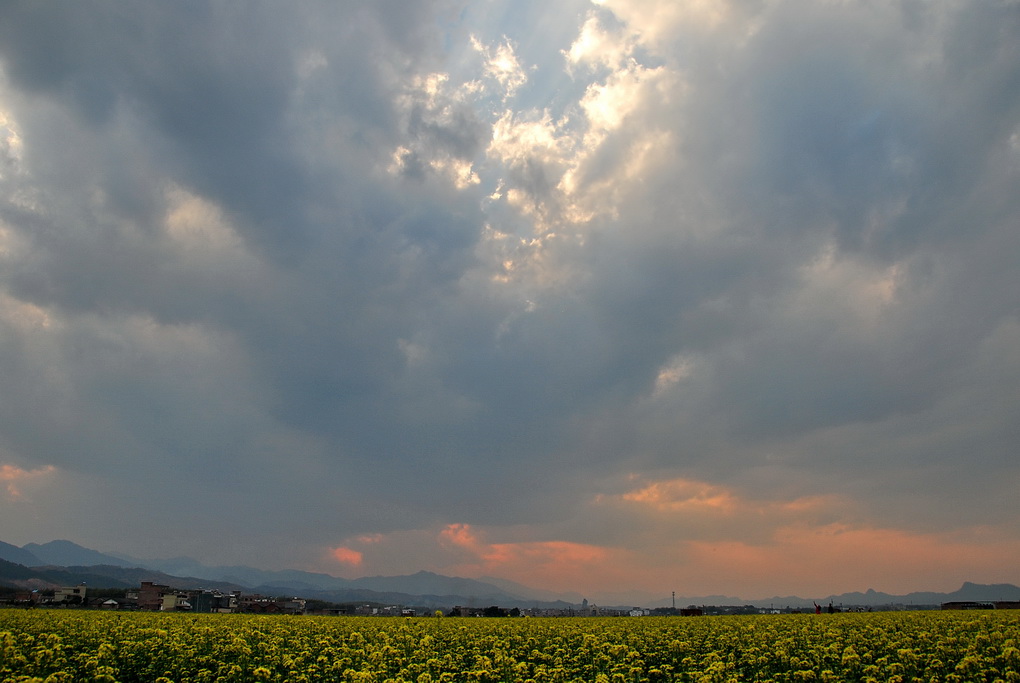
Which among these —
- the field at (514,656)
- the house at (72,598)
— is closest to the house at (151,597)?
the house at (72,598)

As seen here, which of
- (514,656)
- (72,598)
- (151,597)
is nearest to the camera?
(514,656)

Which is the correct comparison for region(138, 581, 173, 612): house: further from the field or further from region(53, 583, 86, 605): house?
the field

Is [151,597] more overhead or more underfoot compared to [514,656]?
more underfoot

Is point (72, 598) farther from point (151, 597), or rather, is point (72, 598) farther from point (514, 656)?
point (514, 656)

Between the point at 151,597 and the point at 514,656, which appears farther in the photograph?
the point at 151,597

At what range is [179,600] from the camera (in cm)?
13162

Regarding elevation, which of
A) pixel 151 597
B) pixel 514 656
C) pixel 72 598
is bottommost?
pixel 72 598

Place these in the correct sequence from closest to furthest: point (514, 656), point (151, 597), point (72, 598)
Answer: point (514, 656) → point (151, 597) → point (72, 598)

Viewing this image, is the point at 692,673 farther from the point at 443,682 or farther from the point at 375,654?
the point at 375,654

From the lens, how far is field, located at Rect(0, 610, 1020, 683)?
23188 mm

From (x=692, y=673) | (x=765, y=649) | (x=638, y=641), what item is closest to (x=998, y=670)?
(x=765, y=649)

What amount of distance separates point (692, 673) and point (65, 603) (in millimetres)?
152019

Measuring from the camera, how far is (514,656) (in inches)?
1281

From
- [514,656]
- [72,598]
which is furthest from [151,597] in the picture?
[514,656]
